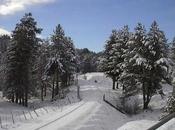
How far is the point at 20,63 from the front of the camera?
49.2 meters

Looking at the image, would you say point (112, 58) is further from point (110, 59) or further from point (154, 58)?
point (154, 58)

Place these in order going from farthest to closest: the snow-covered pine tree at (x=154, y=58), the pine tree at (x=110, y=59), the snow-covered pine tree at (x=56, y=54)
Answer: the pine tree at (x=110, y=59), the snow-covered pine tree at (x=56, y=54), the snow-covered pine tree at (x=154, y=58)

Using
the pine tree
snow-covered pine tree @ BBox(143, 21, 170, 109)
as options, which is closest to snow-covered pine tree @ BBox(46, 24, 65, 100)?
the pine tree

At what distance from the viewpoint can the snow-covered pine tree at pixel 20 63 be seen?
4925 centimetres

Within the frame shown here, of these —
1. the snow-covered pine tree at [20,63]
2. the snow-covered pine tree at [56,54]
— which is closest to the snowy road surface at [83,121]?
the snow-covered pine tree at [20,63]

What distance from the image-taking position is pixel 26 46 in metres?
50.4

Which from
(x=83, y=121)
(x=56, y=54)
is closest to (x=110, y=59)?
(x=56, y=54)

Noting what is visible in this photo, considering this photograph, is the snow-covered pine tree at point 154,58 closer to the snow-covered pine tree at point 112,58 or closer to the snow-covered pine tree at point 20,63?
the snow-covered pine tree at point 112,58

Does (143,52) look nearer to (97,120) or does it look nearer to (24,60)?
(97,120)

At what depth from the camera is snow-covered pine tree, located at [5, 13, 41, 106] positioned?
4925 cm

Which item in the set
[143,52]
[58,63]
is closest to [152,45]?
[143,52]

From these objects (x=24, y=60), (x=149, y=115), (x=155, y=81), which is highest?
(x=24, y=60)

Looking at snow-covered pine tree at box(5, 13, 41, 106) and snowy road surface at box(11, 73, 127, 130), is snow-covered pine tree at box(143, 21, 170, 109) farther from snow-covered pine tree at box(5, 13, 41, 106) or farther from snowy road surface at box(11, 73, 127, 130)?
snow-covered pine tree at box(5, 13, 41, 106)

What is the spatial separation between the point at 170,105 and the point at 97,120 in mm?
7110
